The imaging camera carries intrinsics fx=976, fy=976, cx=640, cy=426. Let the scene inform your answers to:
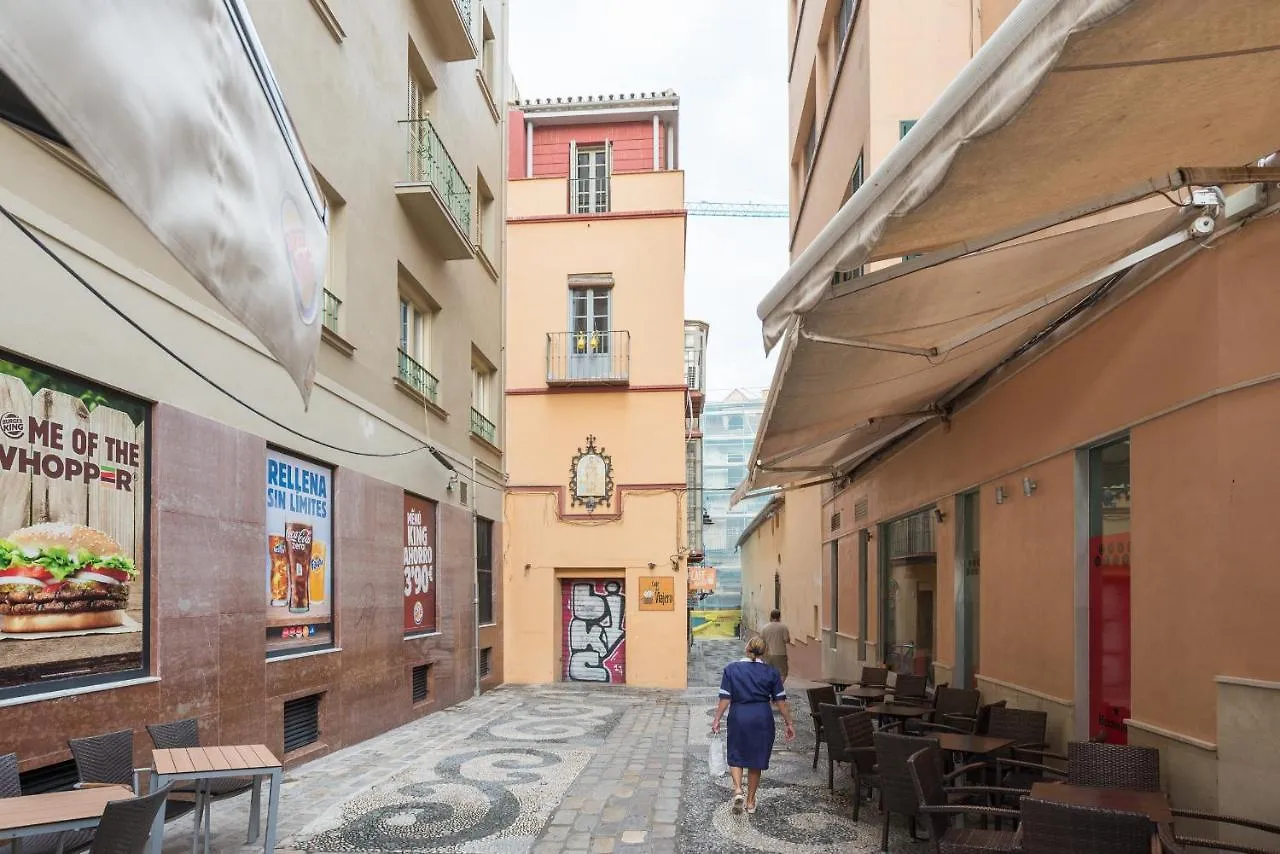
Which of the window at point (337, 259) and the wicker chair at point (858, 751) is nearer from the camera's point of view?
the wicker chair at point (858, 751)

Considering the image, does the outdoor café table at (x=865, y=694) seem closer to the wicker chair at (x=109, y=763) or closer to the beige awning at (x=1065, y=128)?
the beige awning at (x=1065, y=128)

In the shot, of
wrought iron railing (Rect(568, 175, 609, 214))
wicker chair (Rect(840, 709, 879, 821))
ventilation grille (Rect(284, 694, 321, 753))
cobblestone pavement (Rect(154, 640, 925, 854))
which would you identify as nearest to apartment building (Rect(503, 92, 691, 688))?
wrought iron railing (Rect(568, 175, 609, 214))

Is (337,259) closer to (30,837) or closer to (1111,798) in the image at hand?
(30,837)

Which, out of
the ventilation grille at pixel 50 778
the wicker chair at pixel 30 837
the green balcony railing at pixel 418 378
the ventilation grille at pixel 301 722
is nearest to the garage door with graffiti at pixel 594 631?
the green balcony railing at pixel 418 378

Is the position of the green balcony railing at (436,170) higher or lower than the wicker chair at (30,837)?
higher

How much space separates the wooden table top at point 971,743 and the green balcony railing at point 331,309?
729 centimetres

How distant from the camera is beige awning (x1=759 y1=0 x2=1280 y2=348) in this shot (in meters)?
3.13

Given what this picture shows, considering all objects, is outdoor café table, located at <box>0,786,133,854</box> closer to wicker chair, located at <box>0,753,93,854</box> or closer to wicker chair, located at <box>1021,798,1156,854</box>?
wicker chair, located at <box>0,753,93,854</box>

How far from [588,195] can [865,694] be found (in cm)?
1449

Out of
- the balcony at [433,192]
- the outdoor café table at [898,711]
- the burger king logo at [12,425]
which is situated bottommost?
the outdoor café table at [898,711]

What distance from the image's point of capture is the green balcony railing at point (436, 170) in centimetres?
1354

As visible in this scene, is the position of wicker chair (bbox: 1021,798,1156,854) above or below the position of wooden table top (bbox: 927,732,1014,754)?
above

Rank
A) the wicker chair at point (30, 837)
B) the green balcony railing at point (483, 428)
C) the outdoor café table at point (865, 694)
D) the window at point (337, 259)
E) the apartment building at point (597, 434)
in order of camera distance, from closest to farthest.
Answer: the wicker chair at point (30, 837) < the window at point (337, 259) < the outdoor café table at point (865, 694) < the green balcony railing at point (483, 428) < the apartment building at point (597, 434)

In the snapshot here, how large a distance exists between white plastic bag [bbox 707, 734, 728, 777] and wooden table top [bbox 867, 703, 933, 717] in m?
1.57
